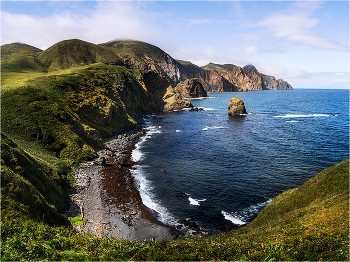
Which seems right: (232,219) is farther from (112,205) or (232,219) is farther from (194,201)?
(112,205)

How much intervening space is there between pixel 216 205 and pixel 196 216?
154 inches

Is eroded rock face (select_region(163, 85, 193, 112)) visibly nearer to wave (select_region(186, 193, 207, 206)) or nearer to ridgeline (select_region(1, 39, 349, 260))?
ridgeline (select_region(1, 39, 349, 260))

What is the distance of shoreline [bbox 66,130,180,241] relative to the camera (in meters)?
22.4

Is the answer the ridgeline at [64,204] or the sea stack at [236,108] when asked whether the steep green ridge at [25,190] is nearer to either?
the ridgeline at [64,204]

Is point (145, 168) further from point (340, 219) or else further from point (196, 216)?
point (340, 219)

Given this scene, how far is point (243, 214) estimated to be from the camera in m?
26.6

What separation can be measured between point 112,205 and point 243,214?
17.7m

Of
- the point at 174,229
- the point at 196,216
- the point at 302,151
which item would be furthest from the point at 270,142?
the point at 174,229

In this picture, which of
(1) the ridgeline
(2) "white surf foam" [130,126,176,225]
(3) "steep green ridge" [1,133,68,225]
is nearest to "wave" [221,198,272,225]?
(1) the ridgeline

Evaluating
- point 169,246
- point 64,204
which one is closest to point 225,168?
point 64,204

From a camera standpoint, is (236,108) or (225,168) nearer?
(225,168)

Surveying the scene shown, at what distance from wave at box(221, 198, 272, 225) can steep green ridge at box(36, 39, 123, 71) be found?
15736 cm

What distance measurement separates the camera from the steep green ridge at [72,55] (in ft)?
500

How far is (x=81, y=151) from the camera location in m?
40.6
